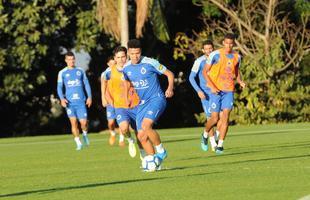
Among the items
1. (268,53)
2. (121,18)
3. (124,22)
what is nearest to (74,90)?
(124,22)

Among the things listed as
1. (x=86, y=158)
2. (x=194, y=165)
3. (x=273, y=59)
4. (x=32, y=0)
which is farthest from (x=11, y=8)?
(x=194, y=165)

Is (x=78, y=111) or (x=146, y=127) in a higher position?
(x=146, y=127)

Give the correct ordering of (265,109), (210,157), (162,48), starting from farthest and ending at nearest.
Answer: (162,48) → (265,109) → (210,157)

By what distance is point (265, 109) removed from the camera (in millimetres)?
39438

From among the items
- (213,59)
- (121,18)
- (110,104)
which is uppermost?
(213,59)

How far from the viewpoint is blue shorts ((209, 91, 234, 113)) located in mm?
20667

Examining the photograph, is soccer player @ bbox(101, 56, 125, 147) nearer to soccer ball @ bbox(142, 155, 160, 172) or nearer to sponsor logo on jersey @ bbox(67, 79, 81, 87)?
sponsor logo on jersey @ bbox(67, 79, 81, 87)

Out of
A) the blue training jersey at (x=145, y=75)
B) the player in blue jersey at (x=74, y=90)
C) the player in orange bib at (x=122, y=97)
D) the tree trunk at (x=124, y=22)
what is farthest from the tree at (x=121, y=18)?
the blue training jersey at (x=145, y=75)

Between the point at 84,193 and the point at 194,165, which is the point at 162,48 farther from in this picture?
the point at 84,193

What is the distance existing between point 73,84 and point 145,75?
10.0 metres

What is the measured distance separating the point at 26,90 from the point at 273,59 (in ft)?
31.6

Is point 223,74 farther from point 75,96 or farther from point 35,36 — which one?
point 35,36

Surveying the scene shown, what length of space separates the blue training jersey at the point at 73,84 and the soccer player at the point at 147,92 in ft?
31.8

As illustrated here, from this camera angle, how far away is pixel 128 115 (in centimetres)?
1950
